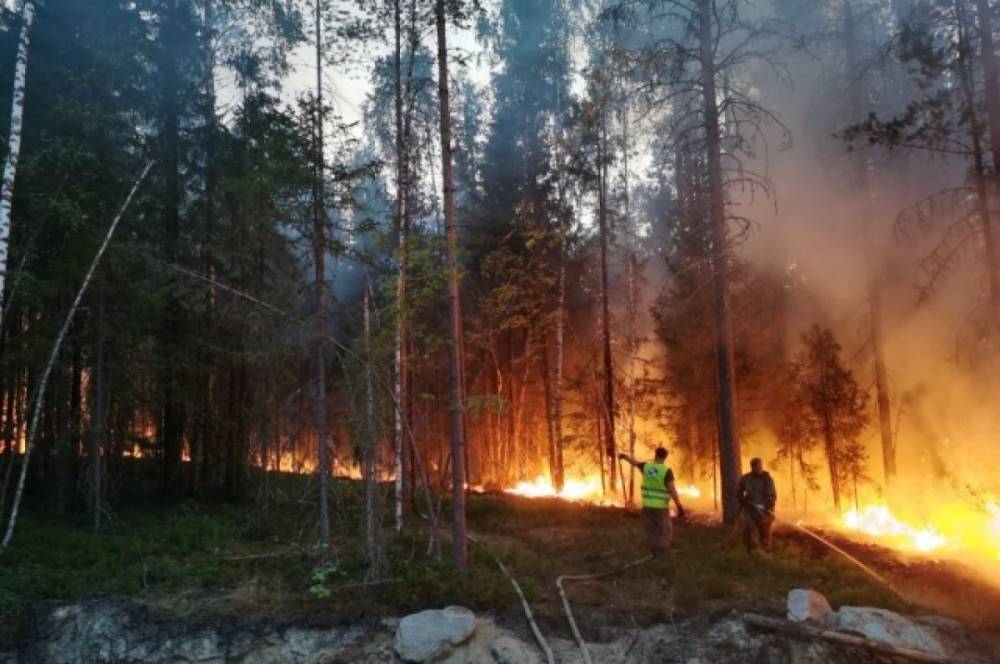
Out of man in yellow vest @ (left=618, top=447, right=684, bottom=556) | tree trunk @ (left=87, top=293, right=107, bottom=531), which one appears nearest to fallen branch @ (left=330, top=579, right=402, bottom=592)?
man in yellow vest @ (left=618, top=447, right=684, bottom=556)

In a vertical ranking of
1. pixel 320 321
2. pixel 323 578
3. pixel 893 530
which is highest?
pixel 320 321

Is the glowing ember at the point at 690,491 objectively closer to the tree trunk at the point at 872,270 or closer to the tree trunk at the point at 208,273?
the tree trunk at the point at 872,270

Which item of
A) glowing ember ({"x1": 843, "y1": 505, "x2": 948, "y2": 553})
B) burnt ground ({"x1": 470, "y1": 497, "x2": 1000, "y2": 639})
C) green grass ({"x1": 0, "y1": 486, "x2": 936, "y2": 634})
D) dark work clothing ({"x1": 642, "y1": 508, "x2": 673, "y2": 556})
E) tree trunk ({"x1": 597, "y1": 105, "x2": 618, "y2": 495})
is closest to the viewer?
burnt ground ({"x1": 470, "y1": 497, "x2": 1000, "y2": 639})

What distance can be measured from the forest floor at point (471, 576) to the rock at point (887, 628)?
0.84 metres

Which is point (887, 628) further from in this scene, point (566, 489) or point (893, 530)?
point (566, 489)

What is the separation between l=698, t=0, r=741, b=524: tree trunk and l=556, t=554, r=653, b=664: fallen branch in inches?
108

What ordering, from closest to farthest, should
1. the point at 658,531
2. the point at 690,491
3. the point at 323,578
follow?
the point at 323,578, the point at 658,531, the point at 690,491

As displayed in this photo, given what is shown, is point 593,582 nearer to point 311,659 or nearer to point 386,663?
point 386,663

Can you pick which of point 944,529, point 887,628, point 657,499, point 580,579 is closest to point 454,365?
point 580,579

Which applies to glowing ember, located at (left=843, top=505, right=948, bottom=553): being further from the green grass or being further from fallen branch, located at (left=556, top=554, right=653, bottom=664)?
fallen branch, located at (left=556, top=554, right=653, bottom=664)

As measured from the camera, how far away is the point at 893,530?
52.0 feet

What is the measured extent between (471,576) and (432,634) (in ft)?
5.36

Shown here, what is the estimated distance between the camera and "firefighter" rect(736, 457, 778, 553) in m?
11.9

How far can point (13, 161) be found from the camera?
11.6 meters
